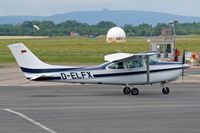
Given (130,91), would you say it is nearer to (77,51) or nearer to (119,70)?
(119,70)

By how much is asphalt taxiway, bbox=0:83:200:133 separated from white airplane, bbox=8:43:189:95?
0.61 meters

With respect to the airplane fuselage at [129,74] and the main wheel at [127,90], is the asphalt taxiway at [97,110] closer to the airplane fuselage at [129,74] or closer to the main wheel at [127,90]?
the main wheel at [127,90]

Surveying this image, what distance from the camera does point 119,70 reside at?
2781cm

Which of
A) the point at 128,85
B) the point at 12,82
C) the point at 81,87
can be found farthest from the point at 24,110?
the point at 12,82

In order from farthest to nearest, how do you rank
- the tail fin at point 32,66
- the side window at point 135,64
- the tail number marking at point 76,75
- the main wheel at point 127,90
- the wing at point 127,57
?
the side window at point 135,64 < the main wheel at point 127,90 < the wing at point 127,57 < the tail number marking at point 76,75 < the tail fin at point 32,66

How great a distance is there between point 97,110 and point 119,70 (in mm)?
7673

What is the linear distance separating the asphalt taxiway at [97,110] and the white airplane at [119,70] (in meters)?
0.61

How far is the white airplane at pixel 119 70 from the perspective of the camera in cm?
2705

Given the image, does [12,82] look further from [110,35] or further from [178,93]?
[110,35]

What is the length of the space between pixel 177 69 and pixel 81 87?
6039 millimetres

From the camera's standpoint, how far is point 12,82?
35.7 metres

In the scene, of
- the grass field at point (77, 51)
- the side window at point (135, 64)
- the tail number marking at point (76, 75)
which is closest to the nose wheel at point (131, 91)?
the side window at point (135, 64)

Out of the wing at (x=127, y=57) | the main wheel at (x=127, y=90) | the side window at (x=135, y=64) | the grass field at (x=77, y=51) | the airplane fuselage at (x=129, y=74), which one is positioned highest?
the wing at (x=127, y=57)

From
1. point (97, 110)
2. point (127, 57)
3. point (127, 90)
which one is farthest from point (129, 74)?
point (97, 110)
